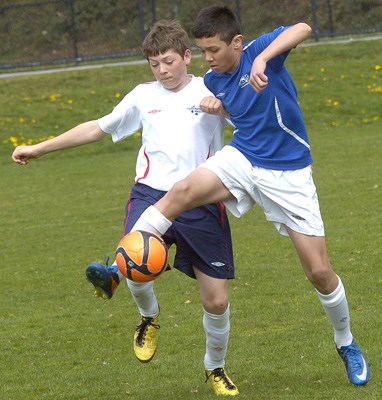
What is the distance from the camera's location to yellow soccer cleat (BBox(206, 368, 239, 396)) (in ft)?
21.7

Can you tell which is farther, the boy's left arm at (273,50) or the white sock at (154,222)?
the white sock at (154,222)

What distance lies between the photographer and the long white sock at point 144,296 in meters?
6.90

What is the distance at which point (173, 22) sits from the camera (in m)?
6.83

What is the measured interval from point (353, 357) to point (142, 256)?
1.52 meters

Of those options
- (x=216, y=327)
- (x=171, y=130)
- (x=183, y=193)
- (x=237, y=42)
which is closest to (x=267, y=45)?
(x=237, y=42)

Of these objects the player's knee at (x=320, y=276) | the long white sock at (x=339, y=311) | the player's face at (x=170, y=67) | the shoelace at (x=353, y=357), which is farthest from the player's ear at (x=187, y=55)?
the shoelace at (x=353, y=357)

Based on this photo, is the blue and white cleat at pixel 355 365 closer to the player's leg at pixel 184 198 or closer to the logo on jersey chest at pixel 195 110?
the player's leg at pixel 184 198

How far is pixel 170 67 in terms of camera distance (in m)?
6.62

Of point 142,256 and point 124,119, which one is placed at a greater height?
point 124,119

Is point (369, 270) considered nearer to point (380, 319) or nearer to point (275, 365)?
point (380, 319)

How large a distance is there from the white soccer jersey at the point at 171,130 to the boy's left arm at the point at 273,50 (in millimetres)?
688

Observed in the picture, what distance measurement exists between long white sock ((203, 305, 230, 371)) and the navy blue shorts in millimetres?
274

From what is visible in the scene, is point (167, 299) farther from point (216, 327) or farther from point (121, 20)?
point (121, 20)

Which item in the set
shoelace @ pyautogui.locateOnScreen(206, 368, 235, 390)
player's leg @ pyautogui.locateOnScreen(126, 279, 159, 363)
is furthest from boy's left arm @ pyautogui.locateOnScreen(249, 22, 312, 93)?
shoelace @ pyautogui.locateOnScreen(206, 368, 235, 390)
